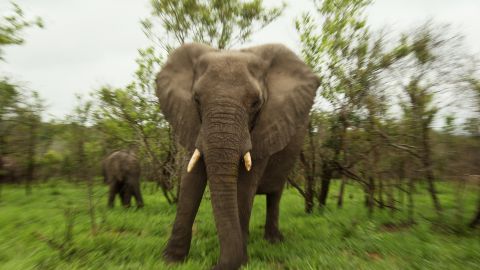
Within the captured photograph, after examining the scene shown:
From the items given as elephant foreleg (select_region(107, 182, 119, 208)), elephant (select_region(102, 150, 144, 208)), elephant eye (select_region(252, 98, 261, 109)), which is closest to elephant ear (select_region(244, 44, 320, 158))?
elephant eye (select_region(252, 98, 261, 109))

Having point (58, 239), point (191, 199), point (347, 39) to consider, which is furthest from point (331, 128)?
point (58, 239)

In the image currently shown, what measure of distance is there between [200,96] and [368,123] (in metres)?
4.52

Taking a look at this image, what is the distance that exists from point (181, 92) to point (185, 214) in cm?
163

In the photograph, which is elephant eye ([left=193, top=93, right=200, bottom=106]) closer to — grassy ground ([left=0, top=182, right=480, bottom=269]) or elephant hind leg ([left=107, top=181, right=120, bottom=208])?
grassy ground ([left=0, top=182, right=480, bottom=269])

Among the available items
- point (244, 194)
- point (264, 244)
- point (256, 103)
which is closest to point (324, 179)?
point (264, 244)

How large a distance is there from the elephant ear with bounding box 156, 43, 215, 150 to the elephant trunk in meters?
0.56

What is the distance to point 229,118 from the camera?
13.9ft

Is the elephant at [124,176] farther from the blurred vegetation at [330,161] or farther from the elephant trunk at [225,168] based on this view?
the elephant trunk at [225,168]

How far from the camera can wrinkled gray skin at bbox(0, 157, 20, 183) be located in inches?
586

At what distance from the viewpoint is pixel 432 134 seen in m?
6.94

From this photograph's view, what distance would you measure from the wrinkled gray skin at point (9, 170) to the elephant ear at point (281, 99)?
43.6ft

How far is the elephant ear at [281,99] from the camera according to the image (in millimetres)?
4866

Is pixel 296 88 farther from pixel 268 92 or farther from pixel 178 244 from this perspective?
pixel 178 244

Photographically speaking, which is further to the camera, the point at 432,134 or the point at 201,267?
the point at 432,134
